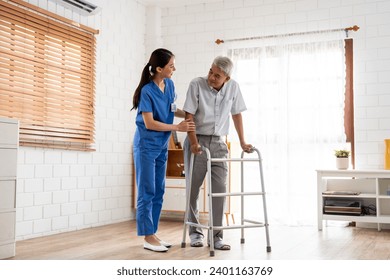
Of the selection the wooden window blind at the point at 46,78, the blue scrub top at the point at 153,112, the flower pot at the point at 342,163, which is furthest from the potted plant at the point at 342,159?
the wooden window blind at the point at 46,78

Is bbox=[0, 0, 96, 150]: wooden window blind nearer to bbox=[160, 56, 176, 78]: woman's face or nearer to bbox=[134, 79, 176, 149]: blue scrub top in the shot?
bbox=[134, 79, 176, 149]: blue scrub top

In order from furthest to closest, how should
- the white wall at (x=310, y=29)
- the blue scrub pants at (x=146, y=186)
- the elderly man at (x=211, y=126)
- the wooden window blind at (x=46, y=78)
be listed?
the white wall at (x=310, y=29)
the wooden window blind at (x=46, y=78)
the elderly man at (x=211, y=126)
the blue scrub pants at (x=146, y=186)

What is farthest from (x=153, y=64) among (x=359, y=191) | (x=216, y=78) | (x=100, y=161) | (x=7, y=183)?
(x=359, y=191)

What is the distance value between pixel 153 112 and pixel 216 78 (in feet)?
1.75

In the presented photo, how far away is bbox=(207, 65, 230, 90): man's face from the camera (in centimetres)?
347

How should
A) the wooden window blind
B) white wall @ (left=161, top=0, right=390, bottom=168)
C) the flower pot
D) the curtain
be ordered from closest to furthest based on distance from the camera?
the wooden window blind < the flower pot < white wall @ (left=161, top=0, right=390, bottom=168) < the curtain

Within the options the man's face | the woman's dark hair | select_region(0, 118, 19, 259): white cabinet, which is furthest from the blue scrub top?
select_region(0, 118, 19, 259): white cabinet

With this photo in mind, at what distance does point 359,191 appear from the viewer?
5.21m

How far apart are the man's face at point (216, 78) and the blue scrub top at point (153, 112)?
35 cm

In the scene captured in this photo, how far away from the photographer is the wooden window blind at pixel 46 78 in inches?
161

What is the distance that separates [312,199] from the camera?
5324 millimetres

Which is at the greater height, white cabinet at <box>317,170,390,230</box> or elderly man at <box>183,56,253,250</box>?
elderly man at <box>183,56,253,250</box>

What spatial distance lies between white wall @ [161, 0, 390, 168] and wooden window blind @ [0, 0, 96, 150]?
4.61ft

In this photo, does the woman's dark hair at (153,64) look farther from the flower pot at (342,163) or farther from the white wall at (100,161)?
the flower pot at (342,163)
